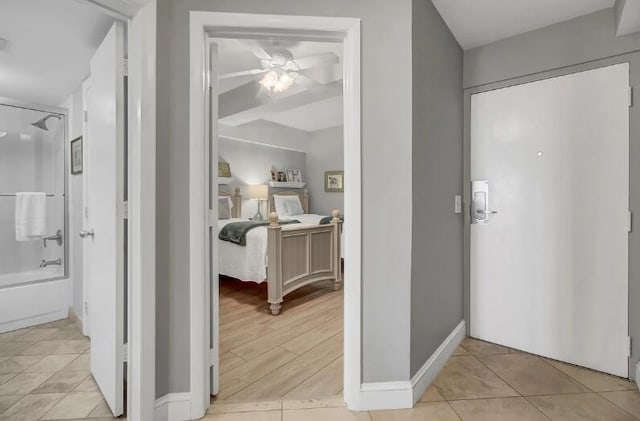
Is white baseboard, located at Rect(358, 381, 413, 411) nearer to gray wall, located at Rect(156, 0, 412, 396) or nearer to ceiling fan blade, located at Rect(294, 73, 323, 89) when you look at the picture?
gray wall, located at Rect(156, 0, 412, 396)

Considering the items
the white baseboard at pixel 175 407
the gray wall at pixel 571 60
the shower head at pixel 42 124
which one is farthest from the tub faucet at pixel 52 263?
the gray wall at pixel 571 60

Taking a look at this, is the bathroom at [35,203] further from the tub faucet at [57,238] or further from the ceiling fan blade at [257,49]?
the ceiling fan blade at [257,49]

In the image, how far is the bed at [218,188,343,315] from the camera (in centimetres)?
304

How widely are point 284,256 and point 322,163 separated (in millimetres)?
3690

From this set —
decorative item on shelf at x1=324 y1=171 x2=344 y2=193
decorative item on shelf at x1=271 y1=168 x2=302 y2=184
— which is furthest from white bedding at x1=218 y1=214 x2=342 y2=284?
decorative item on shelf at x1=324 y1=171 x2=344 y2=193

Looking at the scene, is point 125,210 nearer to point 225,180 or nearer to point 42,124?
point 42,124

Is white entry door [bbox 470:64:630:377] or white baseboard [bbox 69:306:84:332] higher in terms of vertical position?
white entry door [bbox 470:64:630:377]

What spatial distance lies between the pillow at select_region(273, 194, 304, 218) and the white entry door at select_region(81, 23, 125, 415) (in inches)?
152

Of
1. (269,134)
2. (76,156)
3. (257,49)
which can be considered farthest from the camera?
(269,134)

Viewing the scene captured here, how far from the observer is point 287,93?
12.8ft

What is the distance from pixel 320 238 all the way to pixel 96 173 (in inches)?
92.6

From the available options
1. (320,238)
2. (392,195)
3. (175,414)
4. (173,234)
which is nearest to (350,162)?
(392,195)

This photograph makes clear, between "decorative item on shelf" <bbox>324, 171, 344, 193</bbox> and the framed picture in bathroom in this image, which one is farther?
"decorative item on shelf" <bbox>324, 171, 344, 193</bbox>

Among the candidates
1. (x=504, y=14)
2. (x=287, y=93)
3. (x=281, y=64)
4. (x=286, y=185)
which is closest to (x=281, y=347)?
(x=281, y=64)
